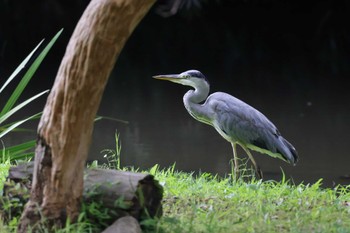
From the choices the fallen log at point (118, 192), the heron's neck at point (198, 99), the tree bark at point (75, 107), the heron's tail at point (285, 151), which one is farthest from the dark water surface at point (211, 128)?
the tree bark at point (75, 107)

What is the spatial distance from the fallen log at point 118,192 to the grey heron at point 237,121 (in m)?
2.17

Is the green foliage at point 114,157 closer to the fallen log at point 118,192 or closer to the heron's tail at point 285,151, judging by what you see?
the heron's tail at point 285,151

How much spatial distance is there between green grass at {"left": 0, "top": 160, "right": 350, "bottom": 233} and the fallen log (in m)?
0.08

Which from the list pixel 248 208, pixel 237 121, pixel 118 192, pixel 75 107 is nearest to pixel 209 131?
pixel 237 121

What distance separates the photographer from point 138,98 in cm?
1196

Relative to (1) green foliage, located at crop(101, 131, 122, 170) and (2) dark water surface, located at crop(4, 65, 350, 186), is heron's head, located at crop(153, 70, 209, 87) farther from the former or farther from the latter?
(2) dark water surface, located at crop(4, 65, 350, 186)

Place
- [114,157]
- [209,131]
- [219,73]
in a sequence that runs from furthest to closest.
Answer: [219,73], [209,131], [114,157]

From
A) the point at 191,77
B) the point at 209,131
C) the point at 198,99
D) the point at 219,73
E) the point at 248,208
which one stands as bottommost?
the point at 209,131

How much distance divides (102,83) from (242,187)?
5.69 ft

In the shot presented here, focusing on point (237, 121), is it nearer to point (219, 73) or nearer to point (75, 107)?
point (75, 107)

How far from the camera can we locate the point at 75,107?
3578 millimetres

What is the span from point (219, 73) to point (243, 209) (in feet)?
31.8

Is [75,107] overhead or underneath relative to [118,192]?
overhead

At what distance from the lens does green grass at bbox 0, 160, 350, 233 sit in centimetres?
395
